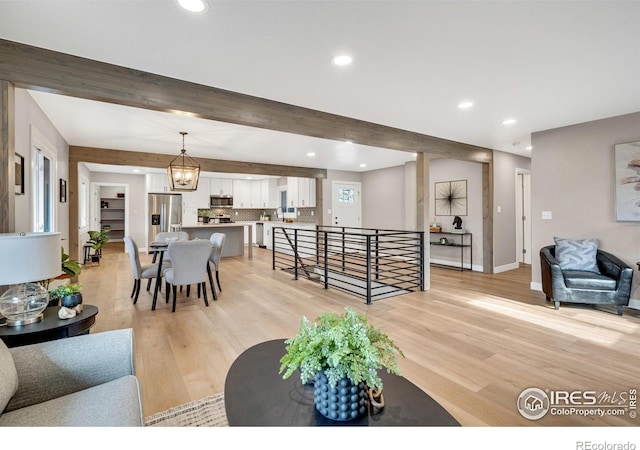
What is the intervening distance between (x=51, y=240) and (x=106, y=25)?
1384mm

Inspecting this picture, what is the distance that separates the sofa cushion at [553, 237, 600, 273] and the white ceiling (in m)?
1.62

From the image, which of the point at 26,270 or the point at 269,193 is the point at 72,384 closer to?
the point at 26,270

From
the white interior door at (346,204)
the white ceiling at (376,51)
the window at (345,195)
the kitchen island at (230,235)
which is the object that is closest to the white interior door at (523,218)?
the white ceiling at (376,51)

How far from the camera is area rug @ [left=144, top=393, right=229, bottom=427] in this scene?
69.4 inches

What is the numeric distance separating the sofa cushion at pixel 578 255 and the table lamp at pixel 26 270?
202 inches

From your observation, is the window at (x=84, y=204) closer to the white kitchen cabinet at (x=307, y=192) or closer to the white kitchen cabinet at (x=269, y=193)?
the white kitchen cabinet at (x=269, y=193)

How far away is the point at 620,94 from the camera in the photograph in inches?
125

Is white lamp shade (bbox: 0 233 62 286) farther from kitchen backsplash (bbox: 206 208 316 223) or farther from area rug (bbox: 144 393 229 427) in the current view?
kitchen backsplash (bbox: 206 208 316 223)

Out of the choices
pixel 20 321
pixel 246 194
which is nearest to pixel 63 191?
pixel 20 321

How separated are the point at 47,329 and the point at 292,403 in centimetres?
155

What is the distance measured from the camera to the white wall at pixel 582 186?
3.83 metres

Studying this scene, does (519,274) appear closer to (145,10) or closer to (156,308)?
(156,308)
